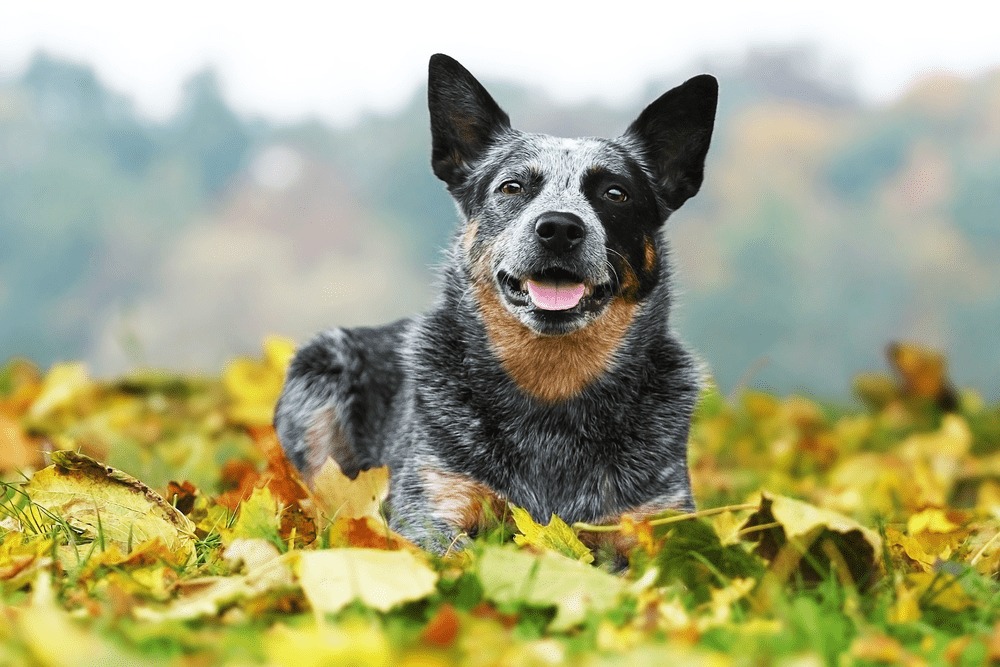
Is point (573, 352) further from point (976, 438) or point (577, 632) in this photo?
point (976, 438)

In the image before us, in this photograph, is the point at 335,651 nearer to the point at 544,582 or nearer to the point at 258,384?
the point at 544,582

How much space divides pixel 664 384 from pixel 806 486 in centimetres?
192

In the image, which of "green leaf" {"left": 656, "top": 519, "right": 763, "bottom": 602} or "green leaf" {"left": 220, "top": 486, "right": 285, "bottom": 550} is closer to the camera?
"green leaf" {"left": 656, "top": 519, "right": 763, "bottom": 602}

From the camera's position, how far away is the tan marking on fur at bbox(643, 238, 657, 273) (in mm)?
3612

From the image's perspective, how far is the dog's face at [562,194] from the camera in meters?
3.38

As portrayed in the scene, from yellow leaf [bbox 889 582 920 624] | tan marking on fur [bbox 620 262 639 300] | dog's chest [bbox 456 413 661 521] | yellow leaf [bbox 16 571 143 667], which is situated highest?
tan marking on fur [bbox 620 262 639 300]

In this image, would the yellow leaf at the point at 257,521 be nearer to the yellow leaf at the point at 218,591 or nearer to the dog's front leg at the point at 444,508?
the yellow leaf at the point at 218,591

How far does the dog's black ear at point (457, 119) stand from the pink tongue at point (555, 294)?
2.49 ft

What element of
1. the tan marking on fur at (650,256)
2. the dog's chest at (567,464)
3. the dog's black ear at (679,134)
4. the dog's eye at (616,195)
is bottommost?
the dog's chest at (567,464)

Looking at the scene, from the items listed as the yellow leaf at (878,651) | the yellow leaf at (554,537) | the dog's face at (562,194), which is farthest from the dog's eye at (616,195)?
the yellow leaf at (878,651)

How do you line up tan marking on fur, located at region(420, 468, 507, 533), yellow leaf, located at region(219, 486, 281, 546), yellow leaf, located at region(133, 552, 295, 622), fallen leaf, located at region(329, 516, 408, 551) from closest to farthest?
yellow leaf, located at region(133, 552, 295, 622) < fallen leaf, located at region(329, 516, 408, 551) < yellow leaf, located at region(219, 486, 281, 546) < tan marking on fur, located at region(420, 468, 507, 533)

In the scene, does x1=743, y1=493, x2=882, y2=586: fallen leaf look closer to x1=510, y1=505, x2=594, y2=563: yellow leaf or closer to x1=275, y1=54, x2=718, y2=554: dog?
x1=510, y1=505, x2=594, y2=563: yellow leaf

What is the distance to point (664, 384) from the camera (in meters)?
3.67

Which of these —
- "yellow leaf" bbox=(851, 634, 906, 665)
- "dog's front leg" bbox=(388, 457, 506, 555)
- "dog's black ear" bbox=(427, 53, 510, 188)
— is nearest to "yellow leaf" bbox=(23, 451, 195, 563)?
"dog's front leg" bbox=(388, 457, 506, 555)
